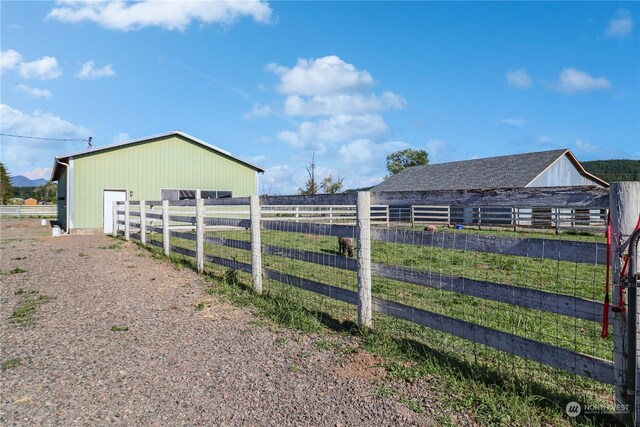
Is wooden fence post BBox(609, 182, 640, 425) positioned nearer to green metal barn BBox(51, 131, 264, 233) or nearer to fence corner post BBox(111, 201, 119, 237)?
fence corner post BBox(111, 201, 119, 237)

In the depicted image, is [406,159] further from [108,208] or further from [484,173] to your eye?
[108,208]

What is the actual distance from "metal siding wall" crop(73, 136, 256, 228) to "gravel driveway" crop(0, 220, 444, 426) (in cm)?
1385

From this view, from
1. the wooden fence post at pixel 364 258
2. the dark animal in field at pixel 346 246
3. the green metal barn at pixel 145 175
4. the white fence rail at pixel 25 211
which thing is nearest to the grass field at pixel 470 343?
the wooden fence post at pixel 364 258

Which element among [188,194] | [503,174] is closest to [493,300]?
[188,194]

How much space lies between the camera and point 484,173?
104ft

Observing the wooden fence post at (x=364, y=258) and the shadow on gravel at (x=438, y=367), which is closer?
the shadow on gravel at (x=438, y=367)

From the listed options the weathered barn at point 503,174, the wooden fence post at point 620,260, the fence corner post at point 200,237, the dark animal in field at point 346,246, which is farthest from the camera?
the weathered barn at point 503,174

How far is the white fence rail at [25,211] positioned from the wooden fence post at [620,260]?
4774 centimetres

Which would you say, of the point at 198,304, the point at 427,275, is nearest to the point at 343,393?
the point at 427,275

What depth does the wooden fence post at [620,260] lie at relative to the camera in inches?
99.6

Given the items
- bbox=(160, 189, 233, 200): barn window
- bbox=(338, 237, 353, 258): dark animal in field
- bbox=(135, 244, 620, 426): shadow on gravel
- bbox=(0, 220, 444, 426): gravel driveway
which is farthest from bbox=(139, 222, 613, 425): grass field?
bbox=(160, 189, 233, 200): barn window

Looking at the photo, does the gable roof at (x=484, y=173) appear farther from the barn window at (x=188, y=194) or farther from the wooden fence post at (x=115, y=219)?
the wooden fence post at (x=115, y=219)

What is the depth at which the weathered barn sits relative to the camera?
27.5m

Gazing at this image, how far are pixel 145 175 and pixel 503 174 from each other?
23456 mm
